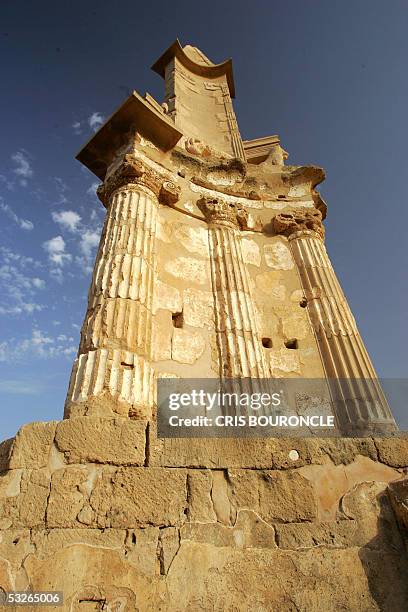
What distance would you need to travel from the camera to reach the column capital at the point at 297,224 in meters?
7.01

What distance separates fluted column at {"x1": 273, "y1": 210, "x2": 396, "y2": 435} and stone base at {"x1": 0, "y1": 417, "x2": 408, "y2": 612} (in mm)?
1738

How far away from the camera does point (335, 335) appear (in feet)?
18.4

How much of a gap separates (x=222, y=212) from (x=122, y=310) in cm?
335

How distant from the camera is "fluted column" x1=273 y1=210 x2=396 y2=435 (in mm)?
4711

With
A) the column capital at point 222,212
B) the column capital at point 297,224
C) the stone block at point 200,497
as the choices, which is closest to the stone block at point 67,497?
the stone block at point 200,497

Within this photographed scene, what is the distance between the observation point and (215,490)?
108 inches

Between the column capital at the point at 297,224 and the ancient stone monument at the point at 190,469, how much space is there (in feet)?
5.44

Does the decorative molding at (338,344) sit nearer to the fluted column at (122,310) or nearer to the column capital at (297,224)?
the column capital at (297,224)

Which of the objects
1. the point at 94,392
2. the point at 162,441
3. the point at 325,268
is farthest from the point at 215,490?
the point at 325,268

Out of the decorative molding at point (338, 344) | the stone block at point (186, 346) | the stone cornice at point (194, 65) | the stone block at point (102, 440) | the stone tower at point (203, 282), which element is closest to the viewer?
the stone block at point (102, 440)

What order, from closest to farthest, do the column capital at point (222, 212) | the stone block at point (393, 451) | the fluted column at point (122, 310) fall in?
the stone block at point (393, 451)
the fluted column at point (122, 310)
the column capital at point (222, 212)

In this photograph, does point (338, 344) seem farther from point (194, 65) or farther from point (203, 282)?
point (194, 65)

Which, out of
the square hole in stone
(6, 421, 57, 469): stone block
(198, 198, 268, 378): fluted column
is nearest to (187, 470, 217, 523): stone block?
(6, 421, 57, 469): stone block

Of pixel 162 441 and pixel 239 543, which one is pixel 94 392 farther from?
pixel 239 543
